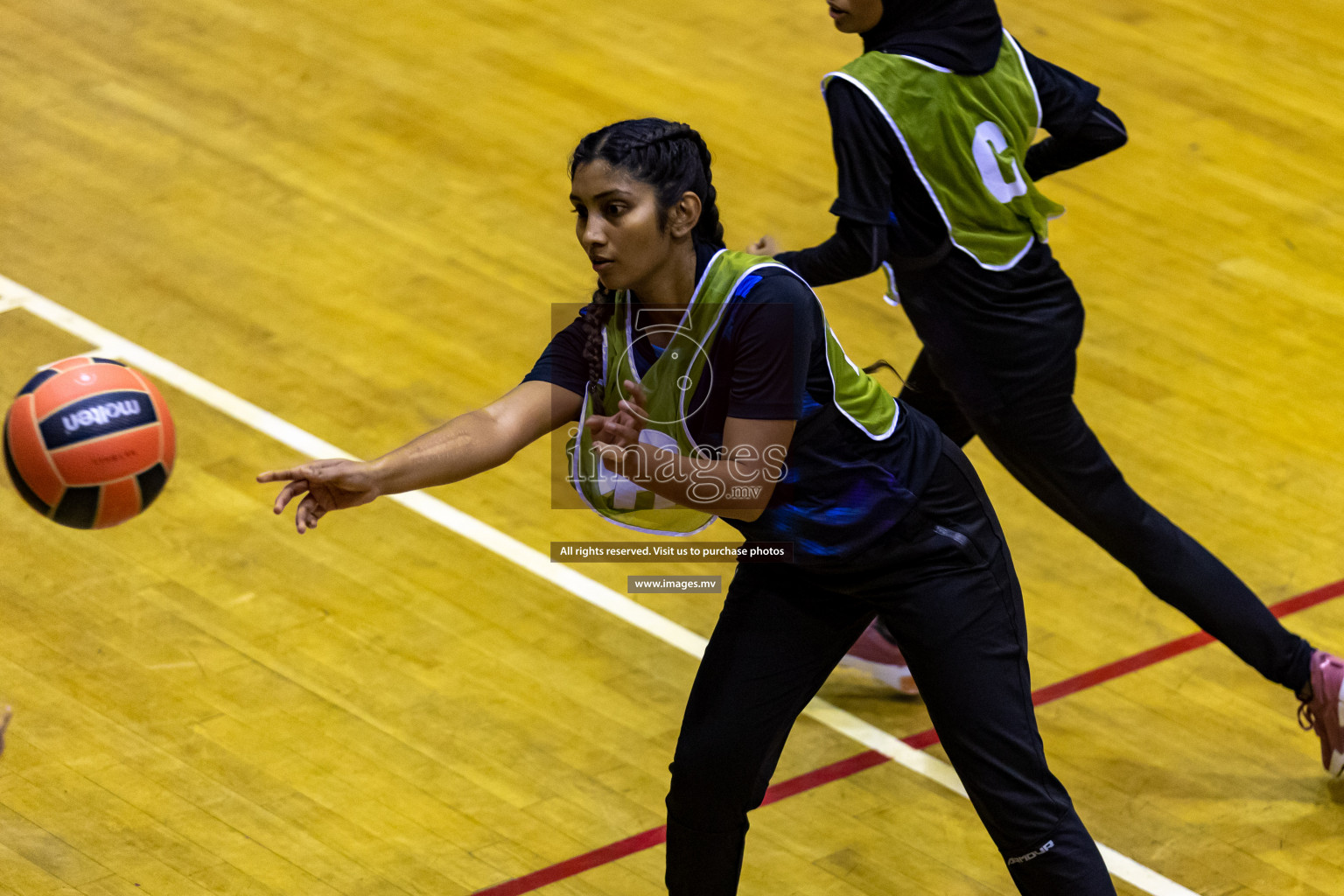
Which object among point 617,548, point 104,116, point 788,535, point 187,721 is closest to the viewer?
point 788,535

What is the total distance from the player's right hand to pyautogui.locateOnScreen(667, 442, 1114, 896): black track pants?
→ 845 millimetres

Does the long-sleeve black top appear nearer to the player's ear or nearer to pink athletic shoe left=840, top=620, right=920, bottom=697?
the player's ear

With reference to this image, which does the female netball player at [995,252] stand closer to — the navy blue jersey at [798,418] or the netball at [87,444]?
the navy blue jersey at [798,418]

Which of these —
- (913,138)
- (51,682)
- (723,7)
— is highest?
(913,138)

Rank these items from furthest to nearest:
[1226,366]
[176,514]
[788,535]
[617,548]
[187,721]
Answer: [1226,366], [617,548], [176,514], [187,721], [788,535]

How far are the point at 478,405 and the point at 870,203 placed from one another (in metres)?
2.20

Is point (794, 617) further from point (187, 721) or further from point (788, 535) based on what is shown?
point (187, 721)

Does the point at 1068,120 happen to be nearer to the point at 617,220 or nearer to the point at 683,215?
the point at 683,215

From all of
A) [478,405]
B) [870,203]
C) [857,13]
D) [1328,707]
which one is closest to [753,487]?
[870,203]

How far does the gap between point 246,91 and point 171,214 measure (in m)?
1.10

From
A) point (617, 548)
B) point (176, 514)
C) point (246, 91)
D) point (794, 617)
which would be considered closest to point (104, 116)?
point (246, 91)

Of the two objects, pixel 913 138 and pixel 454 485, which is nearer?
pixel 913 138

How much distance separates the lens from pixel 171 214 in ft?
22.7

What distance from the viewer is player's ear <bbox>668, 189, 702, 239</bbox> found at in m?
3.38
